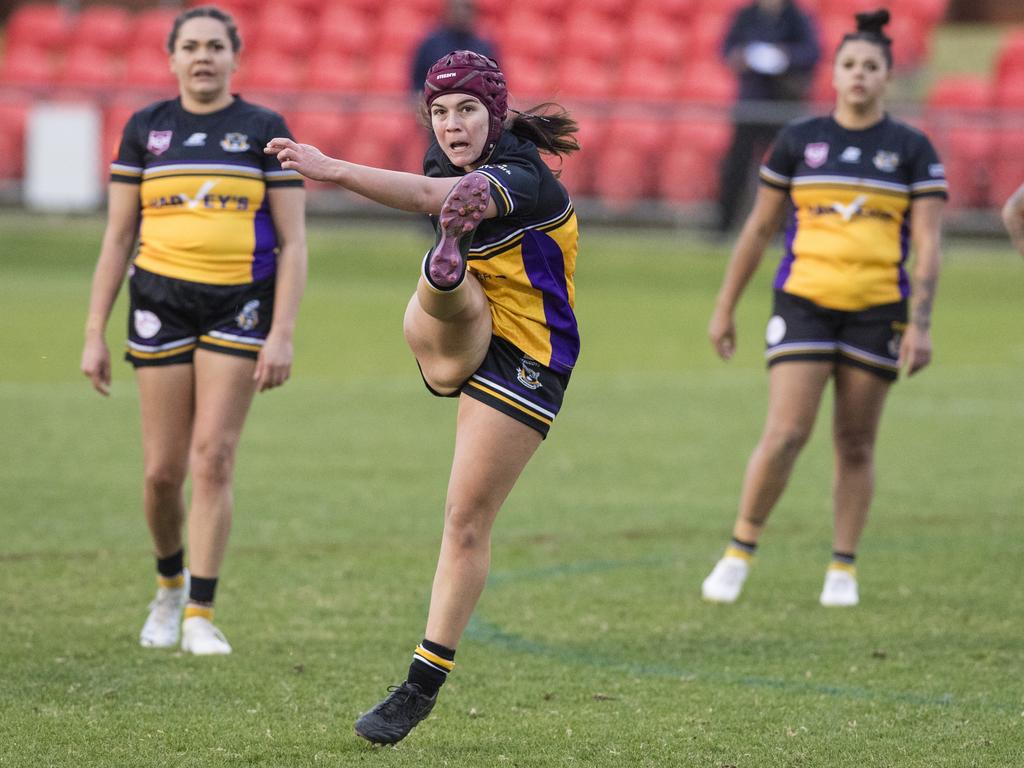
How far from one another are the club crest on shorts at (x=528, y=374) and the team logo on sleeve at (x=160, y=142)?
187 centimetres

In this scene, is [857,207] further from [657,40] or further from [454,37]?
[657,40]

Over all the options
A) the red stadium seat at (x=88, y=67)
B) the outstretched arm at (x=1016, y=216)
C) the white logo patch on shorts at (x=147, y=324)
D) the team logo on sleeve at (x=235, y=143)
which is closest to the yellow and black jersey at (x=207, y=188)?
the team logo on sleeve at (x=235, y=143)

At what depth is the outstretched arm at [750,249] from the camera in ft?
22.7

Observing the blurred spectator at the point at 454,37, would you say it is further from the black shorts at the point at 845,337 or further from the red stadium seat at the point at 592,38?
the black shorts at the point at 845,337

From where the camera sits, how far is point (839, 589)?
22.2 feet

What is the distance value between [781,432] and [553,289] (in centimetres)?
223

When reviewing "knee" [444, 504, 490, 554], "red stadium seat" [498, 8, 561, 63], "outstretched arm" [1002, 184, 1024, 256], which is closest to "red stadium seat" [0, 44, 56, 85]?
"red stadium seat" [498, 8, 561, 63]

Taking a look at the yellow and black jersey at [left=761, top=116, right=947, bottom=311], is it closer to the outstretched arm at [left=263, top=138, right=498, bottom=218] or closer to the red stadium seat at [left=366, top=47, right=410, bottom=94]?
the outstretched arm at [left=263, top=138, right=498, bottom=218]

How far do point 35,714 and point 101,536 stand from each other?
2803 millimetres

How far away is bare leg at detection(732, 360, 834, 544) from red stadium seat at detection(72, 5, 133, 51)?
738 inches

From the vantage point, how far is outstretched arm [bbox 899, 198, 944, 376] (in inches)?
263

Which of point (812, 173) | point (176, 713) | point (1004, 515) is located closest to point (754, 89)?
point (1004, 515)

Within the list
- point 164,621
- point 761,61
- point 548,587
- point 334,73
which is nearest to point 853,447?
point 548,587

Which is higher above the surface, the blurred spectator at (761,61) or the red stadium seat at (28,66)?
the blurred spectator at (761,61)
